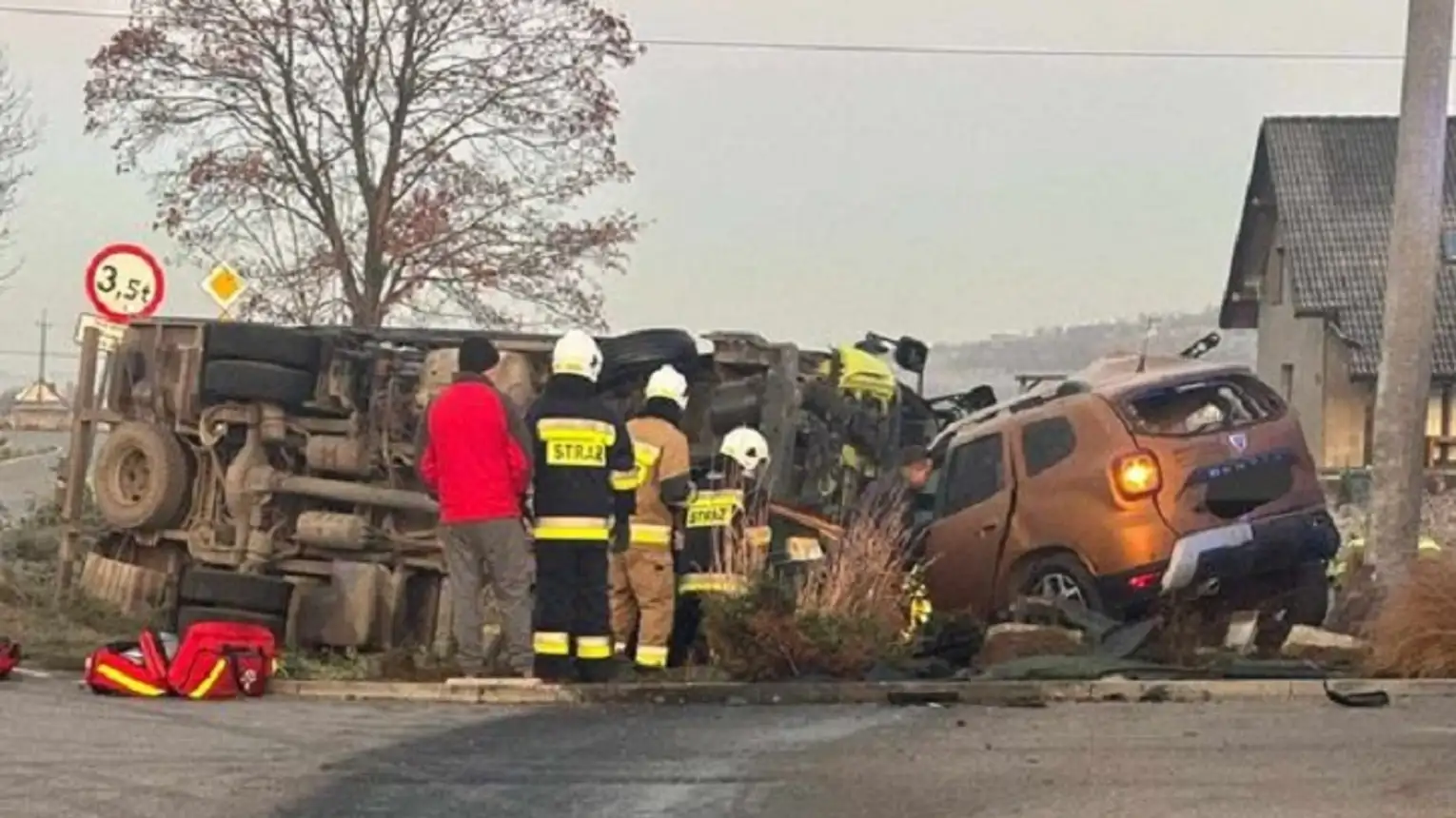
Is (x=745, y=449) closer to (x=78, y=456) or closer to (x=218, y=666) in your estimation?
(x=218, y=666)

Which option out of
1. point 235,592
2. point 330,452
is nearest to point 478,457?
point 235,592

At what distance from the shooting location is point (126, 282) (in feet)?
52.2

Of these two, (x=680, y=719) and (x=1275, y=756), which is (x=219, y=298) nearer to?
(x=680, y=719)

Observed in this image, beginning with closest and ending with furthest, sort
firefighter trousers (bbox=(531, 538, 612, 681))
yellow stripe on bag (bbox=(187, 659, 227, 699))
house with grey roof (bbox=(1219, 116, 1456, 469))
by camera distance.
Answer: yellow stripe on bag (bbox=(187, 659, 227, 699)), firefighter trousers (bbox=(531, 538, 612, 681)), house with grey roof (bbox=(1219, 116, 1456, 469))

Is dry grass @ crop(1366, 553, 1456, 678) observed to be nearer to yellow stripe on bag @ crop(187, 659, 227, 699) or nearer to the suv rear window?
the suv rear window

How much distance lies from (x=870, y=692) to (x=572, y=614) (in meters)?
1.69

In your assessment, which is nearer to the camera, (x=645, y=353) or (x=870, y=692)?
(x=870, y=692)

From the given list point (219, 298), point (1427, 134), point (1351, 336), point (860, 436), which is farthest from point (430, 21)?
point (1351, 336)

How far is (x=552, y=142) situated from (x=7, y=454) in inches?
710

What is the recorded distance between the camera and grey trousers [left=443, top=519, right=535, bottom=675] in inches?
451

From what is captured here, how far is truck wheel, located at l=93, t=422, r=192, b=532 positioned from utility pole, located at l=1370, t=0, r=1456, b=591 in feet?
25.6

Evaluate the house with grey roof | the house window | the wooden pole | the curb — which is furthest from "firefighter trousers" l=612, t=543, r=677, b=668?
the house window

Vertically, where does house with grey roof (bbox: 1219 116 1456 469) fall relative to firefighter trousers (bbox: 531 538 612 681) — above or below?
above

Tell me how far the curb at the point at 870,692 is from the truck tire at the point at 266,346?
3275 mm
